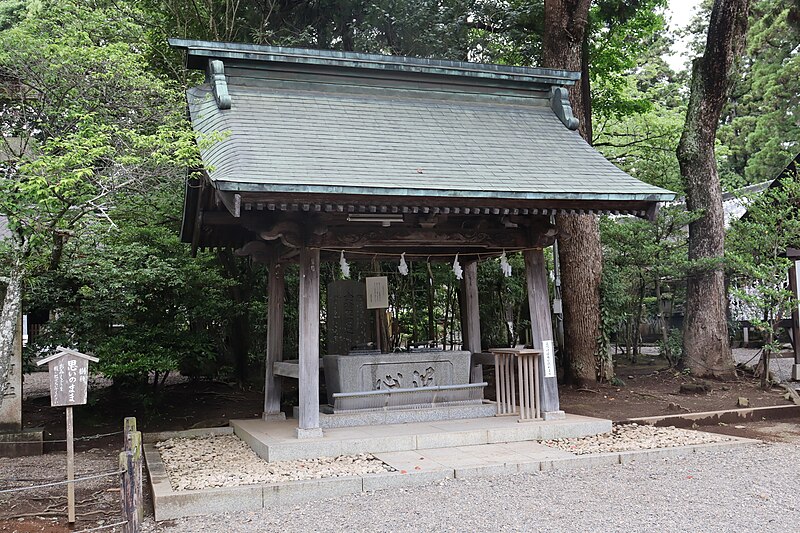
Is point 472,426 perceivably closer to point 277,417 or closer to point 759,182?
point 277,417

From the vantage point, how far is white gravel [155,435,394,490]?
20.9 ft

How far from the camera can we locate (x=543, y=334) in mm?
8844

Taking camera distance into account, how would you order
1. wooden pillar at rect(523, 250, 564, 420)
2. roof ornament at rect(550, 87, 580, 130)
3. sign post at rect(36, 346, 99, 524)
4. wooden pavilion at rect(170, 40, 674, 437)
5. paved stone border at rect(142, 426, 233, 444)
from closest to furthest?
sign post at rect(36, 346, 99, 524), wooden pavilion at rect(170, 40, 674, 437), wooden pillar at rect(523, 250, 564, 420), paved stone border at rect(142, 426, 233, 444), roof ornament at rect(550, 87, 580, 130)

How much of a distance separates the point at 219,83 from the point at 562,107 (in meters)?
5.21

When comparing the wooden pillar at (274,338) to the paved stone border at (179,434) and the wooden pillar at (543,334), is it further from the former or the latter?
the wooden pillar at (543,334)

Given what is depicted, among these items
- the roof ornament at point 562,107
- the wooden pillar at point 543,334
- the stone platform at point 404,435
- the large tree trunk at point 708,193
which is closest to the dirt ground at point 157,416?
the large tree trunk at point 708,193

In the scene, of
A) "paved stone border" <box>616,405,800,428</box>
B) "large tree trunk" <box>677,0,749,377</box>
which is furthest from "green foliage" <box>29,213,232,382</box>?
"large tree trunk" <box>677,0,749,377</box>

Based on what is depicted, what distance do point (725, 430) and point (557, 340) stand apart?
575cm

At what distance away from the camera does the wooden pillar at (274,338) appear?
9.66m

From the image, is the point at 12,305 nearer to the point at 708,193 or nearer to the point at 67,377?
the point at 67,377

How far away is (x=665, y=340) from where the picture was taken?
1501cm

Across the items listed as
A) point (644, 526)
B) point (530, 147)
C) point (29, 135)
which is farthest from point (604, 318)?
point (29, 135)

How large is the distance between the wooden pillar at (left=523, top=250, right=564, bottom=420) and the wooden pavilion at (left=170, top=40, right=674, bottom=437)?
18 mm

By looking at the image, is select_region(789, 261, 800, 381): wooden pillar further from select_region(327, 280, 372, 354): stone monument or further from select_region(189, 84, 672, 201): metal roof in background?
select_region(327, 280, 372, 354): stone monument
